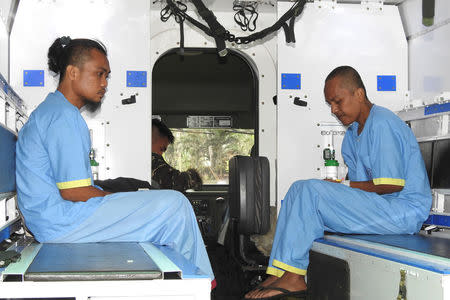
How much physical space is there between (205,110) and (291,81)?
2.55 meters

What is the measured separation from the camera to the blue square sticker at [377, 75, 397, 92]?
5035mm

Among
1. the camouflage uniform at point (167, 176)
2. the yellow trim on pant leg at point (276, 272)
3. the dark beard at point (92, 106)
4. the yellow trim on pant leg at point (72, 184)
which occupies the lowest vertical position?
the yellow trim on pant leg at point (276, 272)

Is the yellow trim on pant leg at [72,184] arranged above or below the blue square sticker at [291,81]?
below

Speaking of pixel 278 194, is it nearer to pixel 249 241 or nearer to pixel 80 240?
pixel 249 241

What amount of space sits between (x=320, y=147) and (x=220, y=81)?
2836mm

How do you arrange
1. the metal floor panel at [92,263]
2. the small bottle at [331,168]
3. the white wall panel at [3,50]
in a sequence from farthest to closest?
the small bottle at [331,168]
the white wall panel at [3,50]
the metal floor panel at [92,263]

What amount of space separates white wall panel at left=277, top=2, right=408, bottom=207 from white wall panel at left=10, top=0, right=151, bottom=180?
1.22 meters

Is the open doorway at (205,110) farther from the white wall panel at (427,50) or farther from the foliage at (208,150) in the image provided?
the white wall panel at (427,50)

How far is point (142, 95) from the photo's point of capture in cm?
477

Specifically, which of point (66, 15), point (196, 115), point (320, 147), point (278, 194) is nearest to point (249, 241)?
point (278, 194)

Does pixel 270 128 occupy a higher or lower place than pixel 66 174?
higher

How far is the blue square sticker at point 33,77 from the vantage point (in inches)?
184

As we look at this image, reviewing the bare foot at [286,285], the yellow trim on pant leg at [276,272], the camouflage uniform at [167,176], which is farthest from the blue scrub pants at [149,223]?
the camouflage uniform at [167,176]

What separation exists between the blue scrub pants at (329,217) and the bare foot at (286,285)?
0.04 metres
